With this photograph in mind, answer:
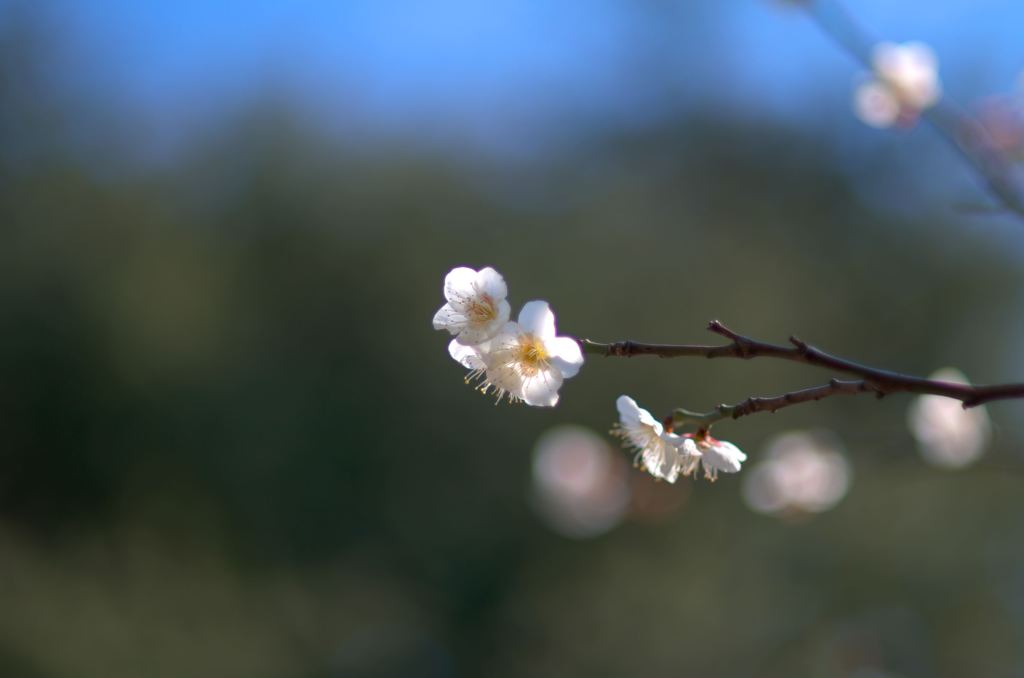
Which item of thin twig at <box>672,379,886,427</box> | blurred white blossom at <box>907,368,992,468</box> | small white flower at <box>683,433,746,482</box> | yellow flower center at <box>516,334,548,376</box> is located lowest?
thin twig at <box>672,379,886,427</box>

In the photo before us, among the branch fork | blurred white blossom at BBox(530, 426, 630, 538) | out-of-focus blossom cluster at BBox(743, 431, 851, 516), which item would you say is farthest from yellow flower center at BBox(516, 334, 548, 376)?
blurred white blossom at BBox(530, 426, 630, 538)

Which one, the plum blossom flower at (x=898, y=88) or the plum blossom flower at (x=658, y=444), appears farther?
the plum blossom flower at (x=898, y=88)

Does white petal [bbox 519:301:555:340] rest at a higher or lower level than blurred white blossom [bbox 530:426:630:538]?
lower

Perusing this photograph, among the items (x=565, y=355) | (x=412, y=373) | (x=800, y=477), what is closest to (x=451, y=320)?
(x=565, y=355)

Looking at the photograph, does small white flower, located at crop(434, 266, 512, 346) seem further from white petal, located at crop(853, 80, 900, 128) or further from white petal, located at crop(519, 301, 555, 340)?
white petal, located at crop(853, 80, 900, 128)

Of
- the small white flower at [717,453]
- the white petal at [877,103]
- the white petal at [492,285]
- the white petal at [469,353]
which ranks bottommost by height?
the white petal at [469,353]

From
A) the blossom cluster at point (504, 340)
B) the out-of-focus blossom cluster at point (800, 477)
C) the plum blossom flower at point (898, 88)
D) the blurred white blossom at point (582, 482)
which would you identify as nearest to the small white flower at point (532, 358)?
the blossom cluster at point (504, 340)

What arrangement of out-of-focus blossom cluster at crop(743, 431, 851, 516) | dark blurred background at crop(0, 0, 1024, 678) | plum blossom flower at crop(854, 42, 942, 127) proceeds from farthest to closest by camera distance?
dark blurred background at crop(0, 0, 1024, 678)
out-of-focus blossom cluster at crop(743, 431, 851, 516)
plum blossom flower at crop(854, 42, 942, 127)

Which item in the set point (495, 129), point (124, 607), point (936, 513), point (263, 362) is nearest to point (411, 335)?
point (263, 362)

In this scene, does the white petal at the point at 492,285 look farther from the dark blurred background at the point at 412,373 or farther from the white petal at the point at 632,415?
the dark blurred background at the point at 412,373
